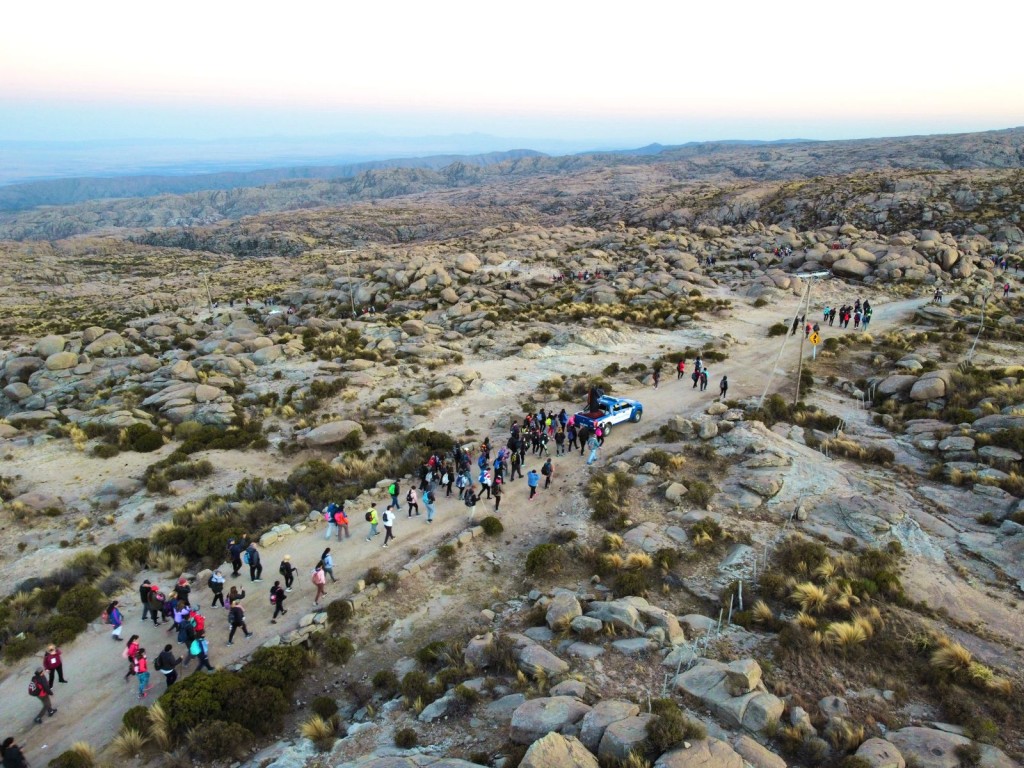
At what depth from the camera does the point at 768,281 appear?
5912 cm

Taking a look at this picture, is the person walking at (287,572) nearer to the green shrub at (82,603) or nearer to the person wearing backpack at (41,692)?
the green shrub at (82,603)

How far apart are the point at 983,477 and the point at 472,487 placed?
18.9 m

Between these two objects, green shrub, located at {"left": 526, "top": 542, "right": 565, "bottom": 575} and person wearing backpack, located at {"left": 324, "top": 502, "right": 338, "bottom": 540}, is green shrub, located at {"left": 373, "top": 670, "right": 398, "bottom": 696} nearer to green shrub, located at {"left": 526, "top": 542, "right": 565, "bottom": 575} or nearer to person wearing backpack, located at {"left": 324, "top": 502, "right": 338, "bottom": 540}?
green shrub, located at {"left": 526, "top": 542, "right": 565, "bottom": 575}

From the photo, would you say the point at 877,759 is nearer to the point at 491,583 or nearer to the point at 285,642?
the point at 491,583

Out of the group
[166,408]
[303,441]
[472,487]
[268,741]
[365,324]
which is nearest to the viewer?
[268,741]

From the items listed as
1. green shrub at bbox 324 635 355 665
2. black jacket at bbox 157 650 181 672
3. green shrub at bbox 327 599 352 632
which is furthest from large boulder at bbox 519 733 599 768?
black jacket at bbox 157 650 181 672

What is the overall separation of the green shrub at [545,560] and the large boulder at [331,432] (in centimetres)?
1394

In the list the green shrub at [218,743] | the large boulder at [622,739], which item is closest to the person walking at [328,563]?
the green shrub at [218,743]

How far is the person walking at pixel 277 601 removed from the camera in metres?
16.2

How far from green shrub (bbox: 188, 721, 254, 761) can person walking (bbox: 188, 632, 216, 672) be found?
266 centimetres

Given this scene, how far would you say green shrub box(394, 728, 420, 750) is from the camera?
11.4 m

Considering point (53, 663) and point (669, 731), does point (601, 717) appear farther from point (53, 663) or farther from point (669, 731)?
point (53, 663)

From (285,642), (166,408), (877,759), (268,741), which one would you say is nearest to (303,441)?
(166,408)

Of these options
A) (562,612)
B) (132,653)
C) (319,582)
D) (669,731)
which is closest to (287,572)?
(319,582)
